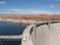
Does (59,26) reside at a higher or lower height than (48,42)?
higher

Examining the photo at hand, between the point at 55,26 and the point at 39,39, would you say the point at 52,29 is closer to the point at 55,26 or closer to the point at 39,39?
the point at 55,26

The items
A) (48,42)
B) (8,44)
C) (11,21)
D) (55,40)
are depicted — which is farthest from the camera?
(11,21)

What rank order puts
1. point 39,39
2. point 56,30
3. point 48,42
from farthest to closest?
point 56,30 < point 48,42 < point 39,39

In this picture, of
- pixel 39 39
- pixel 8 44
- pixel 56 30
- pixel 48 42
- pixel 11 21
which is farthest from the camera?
pixel 11 21

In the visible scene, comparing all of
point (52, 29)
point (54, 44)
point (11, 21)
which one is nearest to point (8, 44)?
point (52, 29)

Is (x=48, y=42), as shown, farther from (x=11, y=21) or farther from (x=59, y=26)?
(x=11, y=21)

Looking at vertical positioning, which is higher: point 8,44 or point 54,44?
point 54,44

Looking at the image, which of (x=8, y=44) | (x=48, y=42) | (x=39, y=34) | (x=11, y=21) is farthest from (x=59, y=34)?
(x=11, y=21)

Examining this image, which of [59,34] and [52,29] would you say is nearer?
[59,34]

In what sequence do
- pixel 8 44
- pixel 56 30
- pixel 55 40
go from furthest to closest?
pixel 8 44 → pixel 56 30 → pixel 55 40
